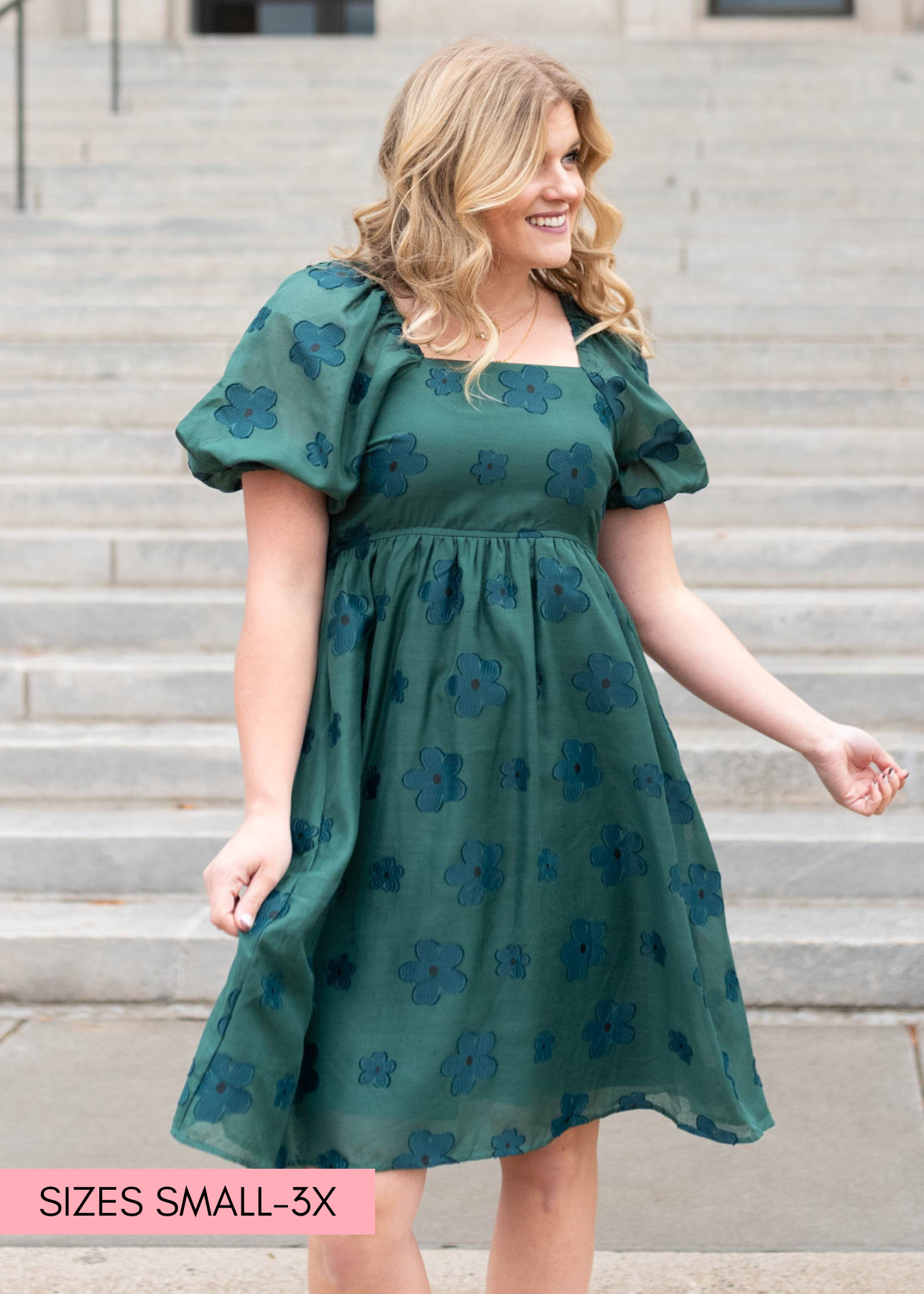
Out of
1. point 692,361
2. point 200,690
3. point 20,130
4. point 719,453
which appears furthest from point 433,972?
point 20,130

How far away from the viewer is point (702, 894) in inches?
76.7

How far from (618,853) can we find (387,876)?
0.32 meters

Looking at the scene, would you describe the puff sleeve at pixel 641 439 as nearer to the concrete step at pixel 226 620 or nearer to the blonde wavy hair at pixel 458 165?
the blonde wavy hair at pixel 458 165

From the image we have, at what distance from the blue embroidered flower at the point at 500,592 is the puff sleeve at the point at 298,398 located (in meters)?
0.21

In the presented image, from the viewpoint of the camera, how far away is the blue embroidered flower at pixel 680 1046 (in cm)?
189

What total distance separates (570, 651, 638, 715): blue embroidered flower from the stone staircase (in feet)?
6.82

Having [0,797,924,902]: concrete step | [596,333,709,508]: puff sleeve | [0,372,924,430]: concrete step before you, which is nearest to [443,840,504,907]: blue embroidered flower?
[596,333,709,508]: puff sleeve

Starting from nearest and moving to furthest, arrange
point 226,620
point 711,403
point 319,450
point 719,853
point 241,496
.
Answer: point 319,450 < point 719,853 < point 226,620 < point 241,496 < point 711,403

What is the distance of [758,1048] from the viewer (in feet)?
11.6

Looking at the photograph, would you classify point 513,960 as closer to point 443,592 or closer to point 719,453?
point 443,592

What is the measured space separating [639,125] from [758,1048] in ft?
22.1

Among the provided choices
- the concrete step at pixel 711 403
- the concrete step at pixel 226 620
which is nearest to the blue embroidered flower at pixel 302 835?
the concrete step at pixel 226 620

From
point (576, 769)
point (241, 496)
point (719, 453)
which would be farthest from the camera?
point (719, 453)

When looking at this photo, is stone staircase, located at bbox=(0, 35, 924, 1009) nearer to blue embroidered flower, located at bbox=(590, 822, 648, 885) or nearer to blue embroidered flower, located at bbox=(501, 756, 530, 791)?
blue embroidered flower, located at bbox=(590, 822, 648, 885)
